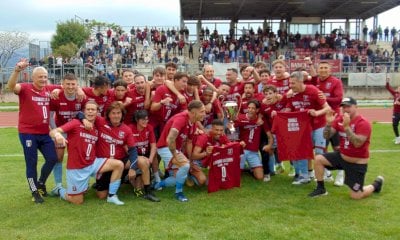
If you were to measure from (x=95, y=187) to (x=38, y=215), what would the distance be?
1.41 meters

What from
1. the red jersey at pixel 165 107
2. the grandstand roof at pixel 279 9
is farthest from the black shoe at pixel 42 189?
the grandstand roof at pixel 279 9

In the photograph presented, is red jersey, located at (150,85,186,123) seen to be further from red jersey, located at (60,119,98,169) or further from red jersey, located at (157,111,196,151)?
red jersey, located at (60,119,98,169)

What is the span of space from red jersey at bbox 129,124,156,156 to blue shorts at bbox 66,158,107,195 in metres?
0.76

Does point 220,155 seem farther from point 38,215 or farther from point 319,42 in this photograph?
point 319,42

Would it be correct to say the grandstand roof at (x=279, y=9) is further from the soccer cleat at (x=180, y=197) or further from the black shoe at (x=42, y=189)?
the soccer cleat at (x=180, y=197)

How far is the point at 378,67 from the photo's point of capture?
3050 cm

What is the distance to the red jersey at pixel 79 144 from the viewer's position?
670 cm

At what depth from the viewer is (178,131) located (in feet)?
22.6

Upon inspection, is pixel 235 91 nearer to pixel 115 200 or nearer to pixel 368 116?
pixel 115 200

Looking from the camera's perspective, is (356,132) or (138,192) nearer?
(356,132)

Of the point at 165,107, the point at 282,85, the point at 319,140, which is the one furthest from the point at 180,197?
the point at 282,85

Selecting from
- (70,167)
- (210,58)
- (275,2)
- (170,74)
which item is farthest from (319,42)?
(70,167)

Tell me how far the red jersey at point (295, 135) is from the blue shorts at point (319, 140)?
19 centimetres

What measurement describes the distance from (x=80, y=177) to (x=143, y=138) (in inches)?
49.3
